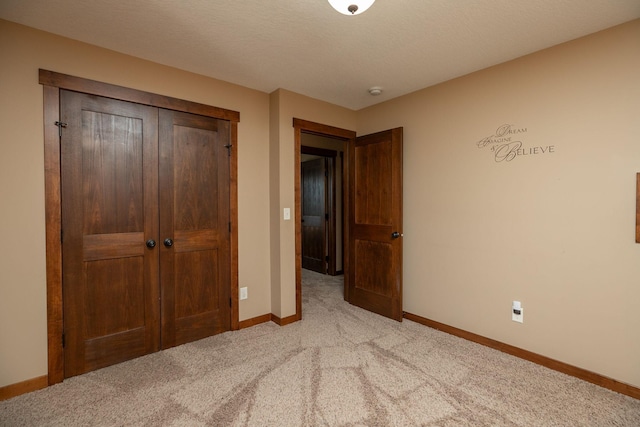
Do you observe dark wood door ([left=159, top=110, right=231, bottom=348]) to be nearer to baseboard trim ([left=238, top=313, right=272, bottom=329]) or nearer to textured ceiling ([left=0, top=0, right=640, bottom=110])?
baseboard trim ([left=238, top=313, right=272, bottom=329])

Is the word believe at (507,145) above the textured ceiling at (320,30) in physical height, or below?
below

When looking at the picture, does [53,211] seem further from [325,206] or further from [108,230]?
[325,206]

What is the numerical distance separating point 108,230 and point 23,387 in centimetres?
115

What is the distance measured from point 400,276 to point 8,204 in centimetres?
330

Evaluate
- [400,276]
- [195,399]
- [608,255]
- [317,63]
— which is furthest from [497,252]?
[195,399]

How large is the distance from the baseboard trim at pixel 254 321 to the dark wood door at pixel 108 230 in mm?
796

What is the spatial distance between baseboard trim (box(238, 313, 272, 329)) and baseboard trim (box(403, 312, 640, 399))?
1672 millimetres

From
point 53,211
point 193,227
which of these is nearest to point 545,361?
point 193,227

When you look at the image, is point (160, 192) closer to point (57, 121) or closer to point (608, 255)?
point (57, 121)

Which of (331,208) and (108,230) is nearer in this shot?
(108,230)

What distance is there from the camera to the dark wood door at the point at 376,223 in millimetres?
3320

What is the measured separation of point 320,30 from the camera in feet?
6.96

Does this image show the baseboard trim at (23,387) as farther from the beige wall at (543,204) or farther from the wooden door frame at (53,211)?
the beige wall at (543,204)

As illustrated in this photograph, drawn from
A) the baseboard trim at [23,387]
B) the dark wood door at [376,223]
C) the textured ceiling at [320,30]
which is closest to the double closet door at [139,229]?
the baseboard trim at [23,387]
